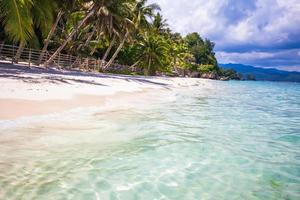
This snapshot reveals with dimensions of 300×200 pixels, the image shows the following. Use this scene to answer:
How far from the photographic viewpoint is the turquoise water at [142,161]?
13.7 feet

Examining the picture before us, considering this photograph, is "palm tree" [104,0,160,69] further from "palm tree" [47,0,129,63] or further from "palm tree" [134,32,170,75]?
"palm tree" [134,32,170,75]

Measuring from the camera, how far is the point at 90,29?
141ft

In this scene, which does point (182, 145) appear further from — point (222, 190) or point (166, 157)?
point (222, 190)

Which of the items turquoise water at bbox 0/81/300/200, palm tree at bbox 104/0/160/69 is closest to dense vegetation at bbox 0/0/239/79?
palm tree at bbox 104/0/160/69

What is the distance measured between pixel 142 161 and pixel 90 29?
131 ft

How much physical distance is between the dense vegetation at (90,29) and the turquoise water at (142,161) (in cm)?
773

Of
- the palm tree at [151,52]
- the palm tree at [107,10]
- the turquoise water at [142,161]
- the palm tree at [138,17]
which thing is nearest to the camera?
the turquoise water at [142,161]

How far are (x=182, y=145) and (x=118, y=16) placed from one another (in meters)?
26.3

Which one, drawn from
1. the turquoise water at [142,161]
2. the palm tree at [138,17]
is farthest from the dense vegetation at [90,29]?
the turquoise water at [142,161]

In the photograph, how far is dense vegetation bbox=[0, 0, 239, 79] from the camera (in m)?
13.6

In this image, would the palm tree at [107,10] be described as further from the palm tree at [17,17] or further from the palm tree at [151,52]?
the palm tree at [151,52]

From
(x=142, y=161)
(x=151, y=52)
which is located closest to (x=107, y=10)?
(x=151, y=52)

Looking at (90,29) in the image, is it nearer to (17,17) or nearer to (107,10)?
(107,10)

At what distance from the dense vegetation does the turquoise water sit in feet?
25.4
